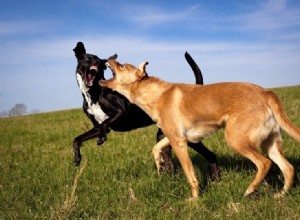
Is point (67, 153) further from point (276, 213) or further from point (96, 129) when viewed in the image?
point (276, 213)

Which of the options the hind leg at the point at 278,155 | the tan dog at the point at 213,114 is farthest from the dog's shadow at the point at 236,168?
the tan dog at the point at 213,114

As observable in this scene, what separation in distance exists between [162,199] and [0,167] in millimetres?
4123

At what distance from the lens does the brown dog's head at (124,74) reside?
20.0ft

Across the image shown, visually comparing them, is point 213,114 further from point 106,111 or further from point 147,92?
point 106,111

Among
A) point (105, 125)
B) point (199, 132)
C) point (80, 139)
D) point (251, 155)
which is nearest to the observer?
point (251, 155)

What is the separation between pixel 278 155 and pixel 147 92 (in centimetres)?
225

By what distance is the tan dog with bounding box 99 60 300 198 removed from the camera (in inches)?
192

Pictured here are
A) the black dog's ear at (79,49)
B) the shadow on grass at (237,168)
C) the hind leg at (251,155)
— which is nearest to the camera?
the hind leg at (251,155)

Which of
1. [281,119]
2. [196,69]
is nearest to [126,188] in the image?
[281,119]

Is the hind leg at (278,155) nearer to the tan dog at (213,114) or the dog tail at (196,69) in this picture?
the tan dog at (213,114)

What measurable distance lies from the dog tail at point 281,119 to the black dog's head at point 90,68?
3.27m

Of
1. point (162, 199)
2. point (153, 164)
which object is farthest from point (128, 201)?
point (153, 164)

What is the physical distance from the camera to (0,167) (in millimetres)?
7625

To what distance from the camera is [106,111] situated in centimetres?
690
